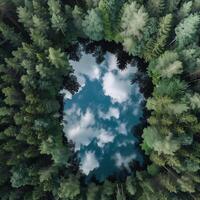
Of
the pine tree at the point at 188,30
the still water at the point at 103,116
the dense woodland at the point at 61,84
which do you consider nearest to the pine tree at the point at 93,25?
the dense woodland at the point at 61,84

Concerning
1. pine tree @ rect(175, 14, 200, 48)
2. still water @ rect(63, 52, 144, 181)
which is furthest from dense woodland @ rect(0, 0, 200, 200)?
still water @ rect(63, 52, 144, 181)

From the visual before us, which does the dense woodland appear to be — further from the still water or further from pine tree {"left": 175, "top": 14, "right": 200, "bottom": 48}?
the still water

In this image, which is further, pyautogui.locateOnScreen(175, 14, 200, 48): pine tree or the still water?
the still water

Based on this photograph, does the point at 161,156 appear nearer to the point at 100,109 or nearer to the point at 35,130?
the point at 100,109

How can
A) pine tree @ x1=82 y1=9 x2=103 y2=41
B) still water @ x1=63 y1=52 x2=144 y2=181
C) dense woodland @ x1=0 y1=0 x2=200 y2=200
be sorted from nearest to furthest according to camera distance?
dense woodland @ x1=0 y1=0 x2=200 y2=200 → pine tree @ x1=82 y1=9 x2=103 y2=41 → still water @ x1=63 y1=52 x2=144 y2=181

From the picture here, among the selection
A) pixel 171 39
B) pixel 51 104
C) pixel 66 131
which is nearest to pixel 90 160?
pixel 66 131
